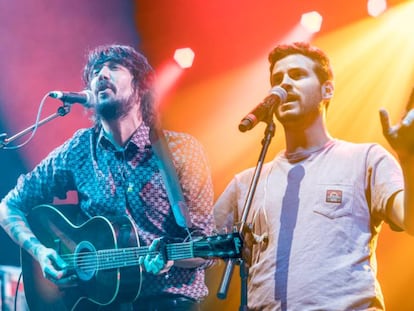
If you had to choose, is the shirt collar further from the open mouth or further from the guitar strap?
the open mouth

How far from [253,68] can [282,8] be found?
360 mm

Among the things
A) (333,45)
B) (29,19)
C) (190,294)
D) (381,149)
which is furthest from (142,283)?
(29,19)

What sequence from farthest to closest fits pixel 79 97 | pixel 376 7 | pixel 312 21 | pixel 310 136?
1. pixel 79 97
2. pixel 312 21
3. pixel 376 7
4. pixel 310 136

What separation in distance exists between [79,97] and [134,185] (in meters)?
0.62

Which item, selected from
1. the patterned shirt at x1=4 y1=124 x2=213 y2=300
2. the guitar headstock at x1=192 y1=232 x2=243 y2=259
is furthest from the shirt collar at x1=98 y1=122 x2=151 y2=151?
the guitar headstock at x1=192 y1=232 x2=243 y2=259

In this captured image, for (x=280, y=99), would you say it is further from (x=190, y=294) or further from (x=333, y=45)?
(x=190, y=294)

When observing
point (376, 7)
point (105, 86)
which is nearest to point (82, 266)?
point (105, 86)

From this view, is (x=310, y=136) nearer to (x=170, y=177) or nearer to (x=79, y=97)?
(x=170, y=177)

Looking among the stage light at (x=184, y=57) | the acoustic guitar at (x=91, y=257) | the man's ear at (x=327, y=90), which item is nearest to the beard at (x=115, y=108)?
the stage light at (x=184, y=57)

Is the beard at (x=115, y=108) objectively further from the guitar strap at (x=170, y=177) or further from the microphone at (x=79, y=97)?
the guitar strap at (x=170, y=177)

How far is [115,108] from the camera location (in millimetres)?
3186

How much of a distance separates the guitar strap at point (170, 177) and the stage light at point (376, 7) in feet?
4.14

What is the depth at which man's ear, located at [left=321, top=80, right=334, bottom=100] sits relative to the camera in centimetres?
257

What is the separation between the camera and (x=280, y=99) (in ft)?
7.80
